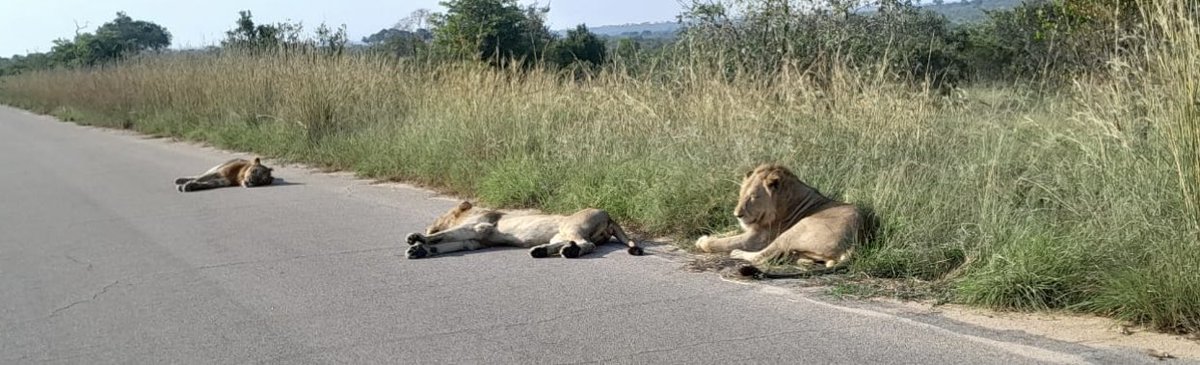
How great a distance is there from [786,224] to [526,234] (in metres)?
1.87

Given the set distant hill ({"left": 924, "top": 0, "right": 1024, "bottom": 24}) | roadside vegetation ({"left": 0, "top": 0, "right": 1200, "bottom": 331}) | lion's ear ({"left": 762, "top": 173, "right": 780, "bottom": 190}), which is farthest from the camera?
distant hill ({"left": 924, "top": 0, "right": 1024, "bottom": 24})

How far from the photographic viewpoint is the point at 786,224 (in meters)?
7.42

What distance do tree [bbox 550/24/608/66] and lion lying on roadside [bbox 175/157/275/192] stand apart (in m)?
7.61

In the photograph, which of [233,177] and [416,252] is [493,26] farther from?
[416,252]

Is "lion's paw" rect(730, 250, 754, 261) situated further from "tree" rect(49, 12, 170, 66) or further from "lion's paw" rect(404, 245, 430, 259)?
"tree" rect(49, 12, 170, 66)

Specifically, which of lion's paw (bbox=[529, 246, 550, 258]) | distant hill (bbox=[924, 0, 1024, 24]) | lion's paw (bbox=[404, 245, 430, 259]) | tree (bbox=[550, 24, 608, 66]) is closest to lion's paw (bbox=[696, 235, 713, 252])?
lion's paw (bbox=[529, 246, 550, 258])

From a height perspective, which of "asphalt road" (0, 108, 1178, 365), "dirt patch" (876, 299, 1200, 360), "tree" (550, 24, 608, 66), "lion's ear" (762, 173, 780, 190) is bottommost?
"asphalt road" (0, 108, 1178, 365)

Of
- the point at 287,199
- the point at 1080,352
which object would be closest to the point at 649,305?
the point at 1080,352

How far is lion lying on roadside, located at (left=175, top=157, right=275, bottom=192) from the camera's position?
12.5m

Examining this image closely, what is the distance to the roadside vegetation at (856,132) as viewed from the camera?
5.68m

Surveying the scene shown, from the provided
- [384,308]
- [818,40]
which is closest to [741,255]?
[384,308]

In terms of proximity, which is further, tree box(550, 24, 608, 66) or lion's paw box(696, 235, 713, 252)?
tree box(550, 24, 608, 66)

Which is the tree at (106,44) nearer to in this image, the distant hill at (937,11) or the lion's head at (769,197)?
the distant hill at (937,11)

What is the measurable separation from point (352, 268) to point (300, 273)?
0.34 meters
